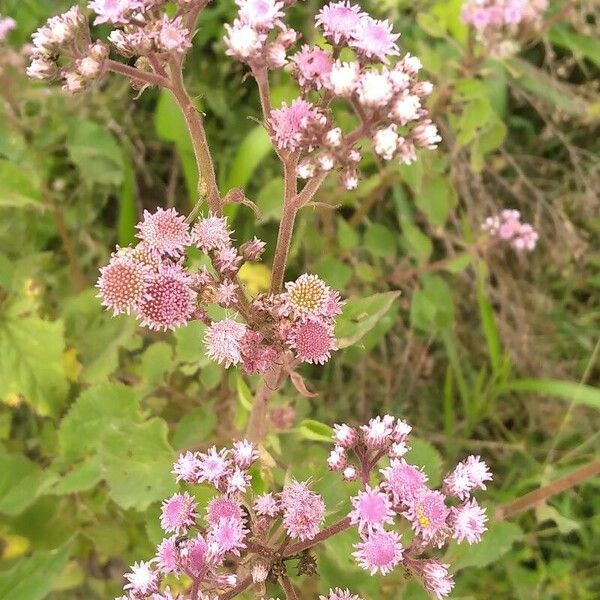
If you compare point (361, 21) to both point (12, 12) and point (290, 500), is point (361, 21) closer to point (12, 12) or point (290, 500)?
point (290, 500)

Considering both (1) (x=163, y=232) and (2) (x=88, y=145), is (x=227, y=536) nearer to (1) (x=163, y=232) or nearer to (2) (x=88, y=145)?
(1) (x=163, y=232)

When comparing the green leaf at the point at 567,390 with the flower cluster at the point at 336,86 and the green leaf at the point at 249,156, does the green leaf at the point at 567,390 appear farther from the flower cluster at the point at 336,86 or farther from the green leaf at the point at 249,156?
the flower cluster at the point at 336,86

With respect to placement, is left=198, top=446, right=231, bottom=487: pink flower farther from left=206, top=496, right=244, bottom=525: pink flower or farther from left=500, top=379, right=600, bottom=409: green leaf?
left=500, top=379, right=600, bottom=409: green leaf

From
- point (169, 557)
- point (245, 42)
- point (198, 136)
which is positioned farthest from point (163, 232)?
point (169, 557)

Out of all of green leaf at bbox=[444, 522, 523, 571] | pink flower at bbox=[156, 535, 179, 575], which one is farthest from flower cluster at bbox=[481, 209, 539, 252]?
pink flower at bbox=[156, 535, 179, 575]

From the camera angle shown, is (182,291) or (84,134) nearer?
(182,291)

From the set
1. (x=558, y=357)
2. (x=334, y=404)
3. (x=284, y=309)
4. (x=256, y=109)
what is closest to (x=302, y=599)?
(x=334, y=404)
